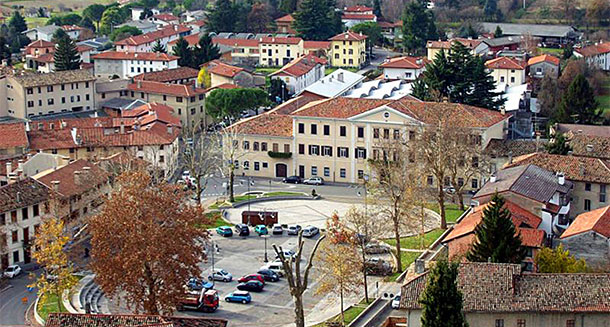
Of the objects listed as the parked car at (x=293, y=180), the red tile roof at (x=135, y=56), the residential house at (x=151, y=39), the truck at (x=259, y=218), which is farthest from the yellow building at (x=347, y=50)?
the truck at (x=259, y=218)

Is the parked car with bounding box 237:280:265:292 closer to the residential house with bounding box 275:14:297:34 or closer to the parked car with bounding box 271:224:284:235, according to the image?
the parked car with bounding box 271:224:284:235

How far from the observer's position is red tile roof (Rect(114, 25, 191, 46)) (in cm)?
13212

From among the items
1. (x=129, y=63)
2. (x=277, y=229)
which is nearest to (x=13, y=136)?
(x=277, y=229)

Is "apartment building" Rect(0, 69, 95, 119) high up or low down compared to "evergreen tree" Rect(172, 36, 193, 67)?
down

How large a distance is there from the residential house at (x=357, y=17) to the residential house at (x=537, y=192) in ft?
289

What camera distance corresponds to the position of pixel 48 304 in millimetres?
53156

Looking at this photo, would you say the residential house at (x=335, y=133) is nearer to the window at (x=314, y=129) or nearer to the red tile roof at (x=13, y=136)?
the window at (x=314, y=129)

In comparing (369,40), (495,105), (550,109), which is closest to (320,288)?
(495,105)

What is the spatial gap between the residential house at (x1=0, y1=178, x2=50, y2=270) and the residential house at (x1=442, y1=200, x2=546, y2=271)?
22698 mm

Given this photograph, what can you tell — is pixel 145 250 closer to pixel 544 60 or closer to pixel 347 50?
pixel 544 60

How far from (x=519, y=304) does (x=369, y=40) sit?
96.6m

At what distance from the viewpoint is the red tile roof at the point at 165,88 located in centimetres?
Result: 9875

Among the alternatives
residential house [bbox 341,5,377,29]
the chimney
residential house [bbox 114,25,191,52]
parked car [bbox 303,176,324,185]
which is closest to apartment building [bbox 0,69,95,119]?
residential house [bbox 114,25,191,52]

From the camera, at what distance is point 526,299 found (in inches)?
1697
